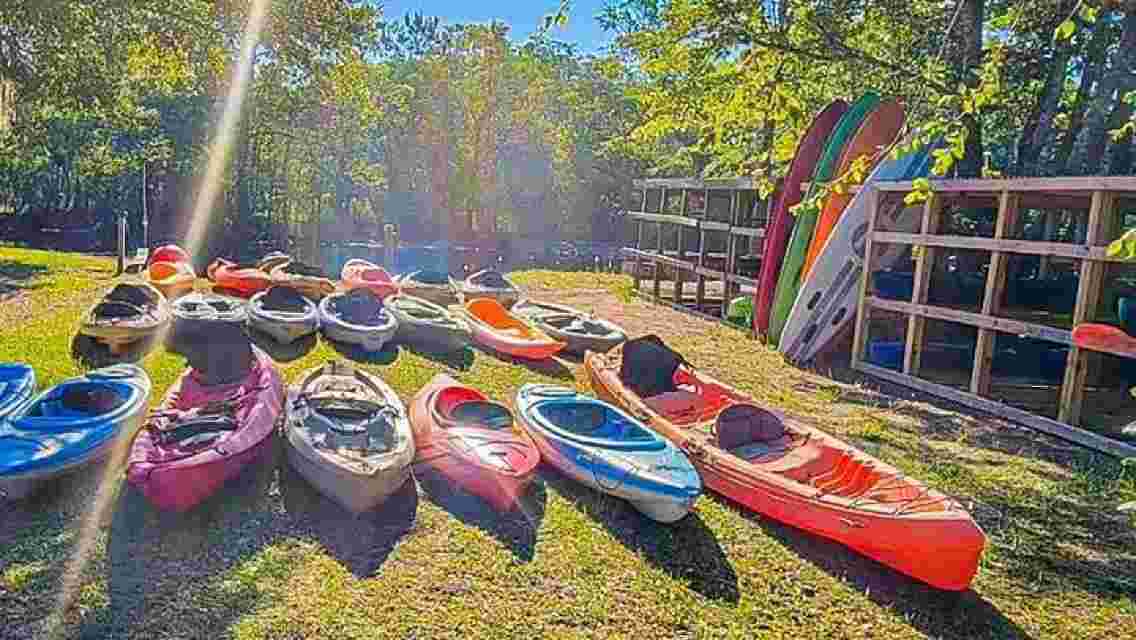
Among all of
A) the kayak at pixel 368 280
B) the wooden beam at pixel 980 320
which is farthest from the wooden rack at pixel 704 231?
the kayak at pixel 368 280

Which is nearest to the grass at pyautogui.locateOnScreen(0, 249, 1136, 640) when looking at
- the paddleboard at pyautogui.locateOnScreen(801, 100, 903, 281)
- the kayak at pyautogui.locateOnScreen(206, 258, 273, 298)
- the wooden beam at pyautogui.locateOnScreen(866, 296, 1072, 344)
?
the wooden beam at pyautogui.locateOnScreen(866, 296, 1072, 344)

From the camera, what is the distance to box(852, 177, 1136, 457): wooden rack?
5609 mm

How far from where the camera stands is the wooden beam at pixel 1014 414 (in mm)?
5610

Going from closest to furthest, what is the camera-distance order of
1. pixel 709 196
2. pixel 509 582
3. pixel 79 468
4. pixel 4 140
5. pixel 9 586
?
pixel 9 586 < pixel 509 582 < pixel 79 468 < pixel 709 196 < pixel 4 140

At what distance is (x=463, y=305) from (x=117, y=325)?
364cm

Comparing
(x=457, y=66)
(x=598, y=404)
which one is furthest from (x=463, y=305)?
(x=457, y=66)

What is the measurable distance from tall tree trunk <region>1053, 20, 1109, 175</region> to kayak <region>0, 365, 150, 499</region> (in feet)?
31.0

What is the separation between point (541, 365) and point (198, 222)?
17153 millimetres

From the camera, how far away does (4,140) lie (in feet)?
Answer: 55.6

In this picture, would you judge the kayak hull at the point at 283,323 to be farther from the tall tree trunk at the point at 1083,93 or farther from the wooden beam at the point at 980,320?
the tall tree trunk at the point at 1083,93

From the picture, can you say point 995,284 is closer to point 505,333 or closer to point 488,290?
point 505,333

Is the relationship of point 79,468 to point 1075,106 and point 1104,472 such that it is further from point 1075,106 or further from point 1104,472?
point 1075,106

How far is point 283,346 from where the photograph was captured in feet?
24.4

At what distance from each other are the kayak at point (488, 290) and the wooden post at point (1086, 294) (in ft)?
19.1
